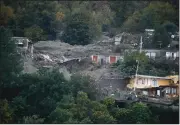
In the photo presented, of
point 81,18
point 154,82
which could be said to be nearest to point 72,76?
point 154,82

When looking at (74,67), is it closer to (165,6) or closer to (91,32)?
(91,32)

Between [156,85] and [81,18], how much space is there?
47.2 inches

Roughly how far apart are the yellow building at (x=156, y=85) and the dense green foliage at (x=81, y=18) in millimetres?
597

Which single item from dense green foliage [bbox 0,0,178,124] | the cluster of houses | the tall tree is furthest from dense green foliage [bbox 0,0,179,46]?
the tall tree

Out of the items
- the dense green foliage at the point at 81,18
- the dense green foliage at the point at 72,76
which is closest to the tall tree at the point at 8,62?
the dense green foliage at the point at 72,76

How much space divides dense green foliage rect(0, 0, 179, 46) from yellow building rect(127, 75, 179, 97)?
0.60 metres

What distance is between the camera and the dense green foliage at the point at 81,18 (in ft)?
13.5

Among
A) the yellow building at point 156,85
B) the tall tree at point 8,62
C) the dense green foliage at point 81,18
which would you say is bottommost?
the yellow building at point 156,85

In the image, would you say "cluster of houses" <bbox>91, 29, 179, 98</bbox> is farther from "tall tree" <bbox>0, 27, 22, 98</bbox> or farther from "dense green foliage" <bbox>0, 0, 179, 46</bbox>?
"tall tree" <bbox>0, 27, 22, 98</bbox>

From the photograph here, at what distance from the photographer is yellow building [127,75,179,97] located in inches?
135

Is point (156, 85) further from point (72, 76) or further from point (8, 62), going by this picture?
point (8, 62)

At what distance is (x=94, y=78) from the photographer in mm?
3467

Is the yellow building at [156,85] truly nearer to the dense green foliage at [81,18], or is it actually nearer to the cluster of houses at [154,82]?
the cluster of houses at [154,82]

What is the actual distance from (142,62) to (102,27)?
97cm
